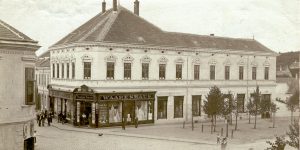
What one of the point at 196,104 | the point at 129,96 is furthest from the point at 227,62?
the point at 129,96

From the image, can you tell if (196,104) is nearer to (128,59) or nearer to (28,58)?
(128,59)

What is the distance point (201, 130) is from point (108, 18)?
11829 mm

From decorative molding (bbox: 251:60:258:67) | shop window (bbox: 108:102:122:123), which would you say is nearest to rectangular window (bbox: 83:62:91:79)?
shop window (bbox: 108:102:122:123)

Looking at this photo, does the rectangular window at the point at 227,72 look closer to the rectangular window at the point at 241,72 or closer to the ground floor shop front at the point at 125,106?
the rectangular window at the point at 241,72

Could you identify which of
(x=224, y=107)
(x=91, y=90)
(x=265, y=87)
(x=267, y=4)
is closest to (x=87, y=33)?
(x=91, y=90)

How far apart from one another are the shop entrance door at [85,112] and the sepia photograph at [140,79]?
0.08m

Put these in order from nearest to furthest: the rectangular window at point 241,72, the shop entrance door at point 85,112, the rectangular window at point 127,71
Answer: the shop entrance door at point 85,112 → the rectangular window at point 127,71 → the rectangular window at point 241,72

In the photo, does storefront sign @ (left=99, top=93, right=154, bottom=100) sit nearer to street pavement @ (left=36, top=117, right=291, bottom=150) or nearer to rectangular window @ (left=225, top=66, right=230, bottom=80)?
street pavement @ (left=36, top=117, right=291, bottom=150)

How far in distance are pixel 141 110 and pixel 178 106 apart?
3.87 metres

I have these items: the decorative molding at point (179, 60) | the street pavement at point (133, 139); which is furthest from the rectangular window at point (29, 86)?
the decorative molding at point (179, 60)

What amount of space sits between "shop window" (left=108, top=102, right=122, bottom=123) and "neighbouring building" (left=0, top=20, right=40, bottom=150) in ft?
39.1

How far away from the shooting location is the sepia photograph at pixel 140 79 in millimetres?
19016

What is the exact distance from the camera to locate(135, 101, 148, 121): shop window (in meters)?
32.5

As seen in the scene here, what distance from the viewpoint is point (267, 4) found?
22.9 meters
